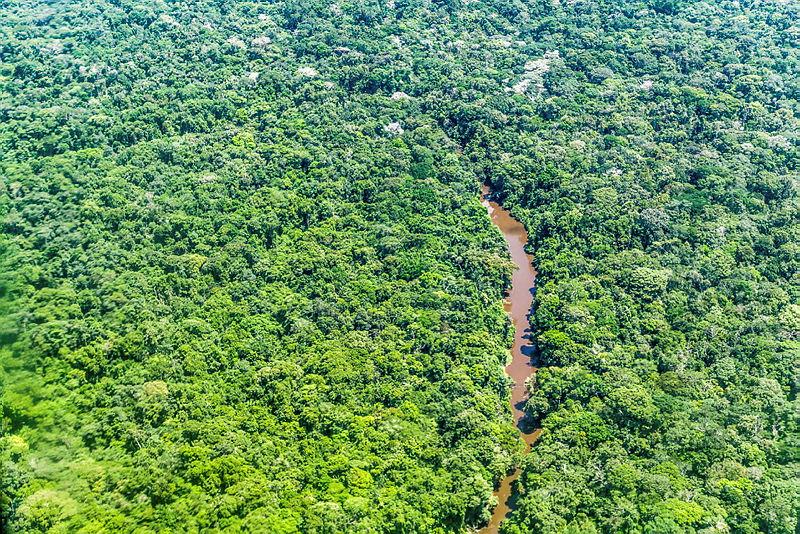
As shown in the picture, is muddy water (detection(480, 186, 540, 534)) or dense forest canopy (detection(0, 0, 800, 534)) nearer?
dense forest canopy (detection(0, 0, 800, 534))

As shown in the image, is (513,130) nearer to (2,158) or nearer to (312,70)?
(312,70)

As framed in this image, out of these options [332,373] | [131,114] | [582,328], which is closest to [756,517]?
[582,328]

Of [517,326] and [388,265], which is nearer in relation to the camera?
[517,326]

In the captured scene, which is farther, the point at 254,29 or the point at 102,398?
the point at 254,29

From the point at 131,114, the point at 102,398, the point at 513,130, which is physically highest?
the point at 513,130

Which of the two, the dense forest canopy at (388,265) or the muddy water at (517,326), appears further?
the muddy water at (517,326)
